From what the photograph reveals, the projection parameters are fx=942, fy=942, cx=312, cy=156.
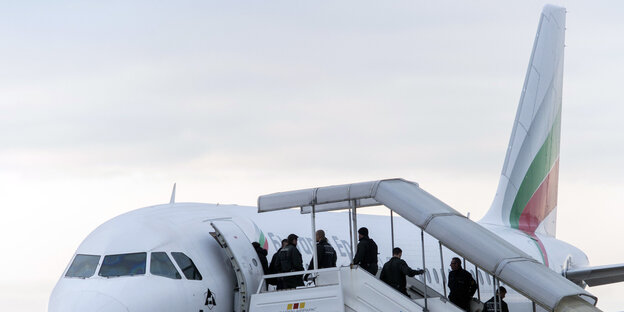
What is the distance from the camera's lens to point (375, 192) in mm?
15023

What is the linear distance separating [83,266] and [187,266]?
1704 mm

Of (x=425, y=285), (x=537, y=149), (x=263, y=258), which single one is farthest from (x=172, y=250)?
(x=537, y=149)

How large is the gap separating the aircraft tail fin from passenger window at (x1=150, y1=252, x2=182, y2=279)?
53.0ft

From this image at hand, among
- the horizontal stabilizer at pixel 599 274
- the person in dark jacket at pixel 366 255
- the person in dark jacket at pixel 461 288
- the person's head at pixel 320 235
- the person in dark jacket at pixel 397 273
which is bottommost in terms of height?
the horizontal stabilizer at pixel 599 274

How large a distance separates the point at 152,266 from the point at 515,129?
18.3 meters

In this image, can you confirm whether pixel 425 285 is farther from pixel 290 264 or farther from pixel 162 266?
pixel 162 266

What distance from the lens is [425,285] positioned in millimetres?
14898

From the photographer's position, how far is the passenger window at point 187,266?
15297 millimetres

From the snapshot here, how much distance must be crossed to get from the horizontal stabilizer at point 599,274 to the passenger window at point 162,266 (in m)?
14.0

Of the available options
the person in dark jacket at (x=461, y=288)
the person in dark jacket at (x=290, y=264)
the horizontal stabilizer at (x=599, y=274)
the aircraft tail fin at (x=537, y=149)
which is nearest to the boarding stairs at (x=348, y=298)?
the person in dark jacket at (x=290, y=264)

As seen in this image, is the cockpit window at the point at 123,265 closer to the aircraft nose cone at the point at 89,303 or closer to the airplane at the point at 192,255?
the airplane at the point at 192,255

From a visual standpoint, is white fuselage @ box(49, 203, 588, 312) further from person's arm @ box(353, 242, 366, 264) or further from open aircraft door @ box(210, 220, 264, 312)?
person's arm @ box(353, 242, 366, 264)

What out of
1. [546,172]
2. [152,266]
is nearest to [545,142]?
[546,172]

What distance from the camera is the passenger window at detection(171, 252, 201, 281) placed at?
15.3m
